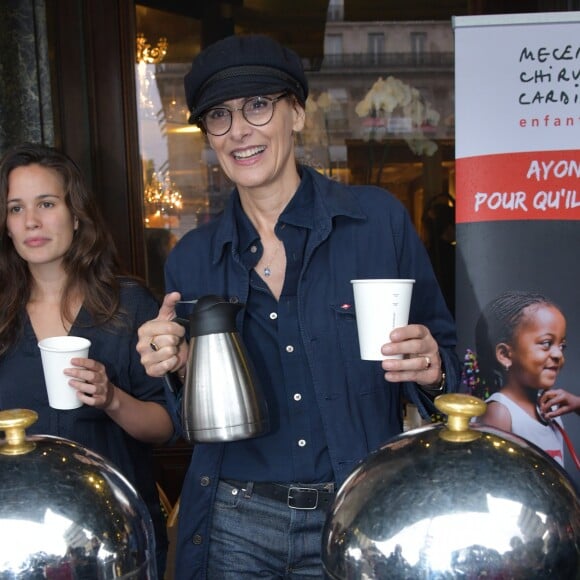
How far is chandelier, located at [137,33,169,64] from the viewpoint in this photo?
4012 millimetres

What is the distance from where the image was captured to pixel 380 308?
1.29 m

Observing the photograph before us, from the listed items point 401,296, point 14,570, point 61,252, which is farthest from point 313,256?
point 14,570

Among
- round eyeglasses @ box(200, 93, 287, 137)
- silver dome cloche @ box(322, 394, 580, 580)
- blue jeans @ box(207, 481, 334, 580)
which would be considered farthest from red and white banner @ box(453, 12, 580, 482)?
silver dome cloche @ box(322, 394, 580, 580)

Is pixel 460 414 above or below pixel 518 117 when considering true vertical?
below

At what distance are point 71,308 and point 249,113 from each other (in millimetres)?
828

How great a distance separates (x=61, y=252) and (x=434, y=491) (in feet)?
4.86

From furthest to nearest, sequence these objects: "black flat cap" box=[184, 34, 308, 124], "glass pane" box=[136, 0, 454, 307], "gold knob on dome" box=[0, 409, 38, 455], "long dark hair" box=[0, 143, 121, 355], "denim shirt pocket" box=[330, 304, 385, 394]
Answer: "glass pane" box=[136, 0, 454, 307], "long dark hair" box=[0, 143, 121, 355], "denim shirt pocket" box=[330, 304, 385, 394], "black flat cap" box=[184, 34, 308, 124], "gold knob on dome" box=[0, 409, 38, 455]

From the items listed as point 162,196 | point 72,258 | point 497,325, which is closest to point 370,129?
point 162,196

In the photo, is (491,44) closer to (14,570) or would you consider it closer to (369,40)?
(14,570)

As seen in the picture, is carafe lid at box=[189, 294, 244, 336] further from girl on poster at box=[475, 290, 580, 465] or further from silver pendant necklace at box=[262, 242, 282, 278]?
girl on poster at box=[475, 290, 580, 465]

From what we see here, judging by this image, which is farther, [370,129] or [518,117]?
[370,129]

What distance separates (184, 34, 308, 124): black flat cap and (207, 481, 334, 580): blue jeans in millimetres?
790

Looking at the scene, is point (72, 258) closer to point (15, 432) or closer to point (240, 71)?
point (240, 71)

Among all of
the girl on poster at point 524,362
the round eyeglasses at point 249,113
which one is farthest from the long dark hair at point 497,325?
the round eyeglasses at point 249,113
